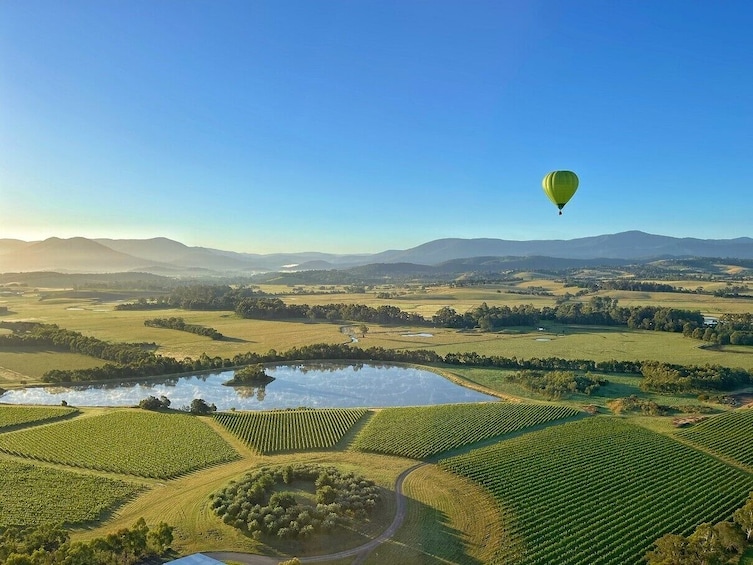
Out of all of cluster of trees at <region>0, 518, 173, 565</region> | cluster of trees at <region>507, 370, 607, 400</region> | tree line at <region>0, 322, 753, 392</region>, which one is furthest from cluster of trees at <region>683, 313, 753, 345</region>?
cluster of trees at <region>0, 518, 173, 565</region>

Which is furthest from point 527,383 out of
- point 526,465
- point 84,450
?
point 84,450

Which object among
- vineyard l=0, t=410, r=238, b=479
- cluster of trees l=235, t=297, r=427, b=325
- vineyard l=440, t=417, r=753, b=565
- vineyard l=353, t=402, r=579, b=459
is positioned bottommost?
vineyard l=440, t=417, r=753, b=565

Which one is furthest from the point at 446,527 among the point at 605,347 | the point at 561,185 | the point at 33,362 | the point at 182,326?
the point at 182,326

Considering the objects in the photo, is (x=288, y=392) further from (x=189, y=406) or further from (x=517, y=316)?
(x=517, y=316)

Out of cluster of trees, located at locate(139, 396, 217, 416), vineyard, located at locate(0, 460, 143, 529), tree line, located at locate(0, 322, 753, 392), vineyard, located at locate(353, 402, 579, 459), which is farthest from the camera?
tree line, located at locate(0, 322, 753, 392)

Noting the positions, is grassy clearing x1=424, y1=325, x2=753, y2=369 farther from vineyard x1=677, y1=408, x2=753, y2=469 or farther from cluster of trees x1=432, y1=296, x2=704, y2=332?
vineyard x1=677, y1=408, x2=753, y2=469
